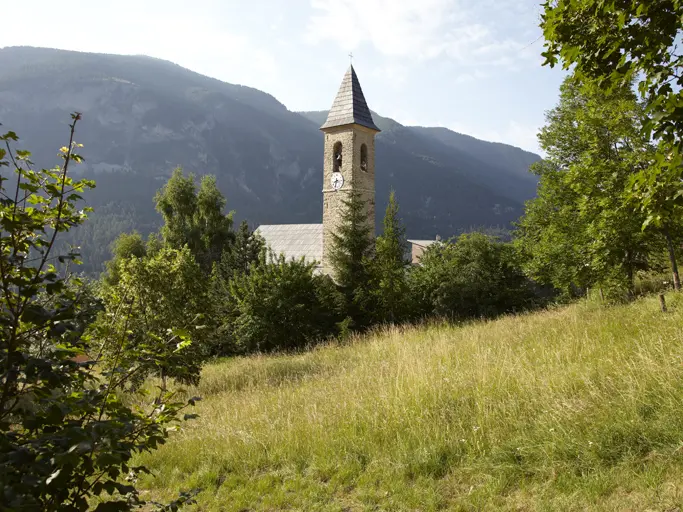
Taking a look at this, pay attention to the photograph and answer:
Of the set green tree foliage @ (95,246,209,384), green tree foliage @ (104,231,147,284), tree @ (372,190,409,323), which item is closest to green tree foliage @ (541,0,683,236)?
green tree foliage @ (95,246,209,384)

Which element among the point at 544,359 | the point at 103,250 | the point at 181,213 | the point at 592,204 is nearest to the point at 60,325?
the point at 544,359

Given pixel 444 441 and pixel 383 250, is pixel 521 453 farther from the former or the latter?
pixel 383 250

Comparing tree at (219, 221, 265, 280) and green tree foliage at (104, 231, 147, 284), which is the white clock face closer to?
tree at (219, 221, 265, 280)

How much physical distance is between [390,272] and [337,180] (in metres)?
13.0

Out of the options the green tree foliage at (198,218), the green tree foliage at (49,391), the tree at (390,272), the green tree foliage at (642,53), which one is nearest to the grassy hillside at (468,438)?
the green tree foliage at (642,53)

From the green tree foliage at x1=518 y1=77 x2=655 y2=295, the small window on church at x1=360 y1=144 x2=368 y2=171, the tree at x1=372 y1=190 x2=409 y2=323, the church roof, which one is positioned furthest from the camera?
the church roof

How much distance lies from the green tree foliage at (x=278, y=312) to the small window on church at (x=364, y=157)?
45.5 ft

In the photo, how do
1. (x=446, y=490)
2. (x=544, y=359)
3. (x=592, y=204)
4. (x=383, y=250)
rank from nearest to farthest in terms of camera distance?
(x=446, y=490) < (x=544, y=359) < (x=592, y=204) < (x=383, y=250)

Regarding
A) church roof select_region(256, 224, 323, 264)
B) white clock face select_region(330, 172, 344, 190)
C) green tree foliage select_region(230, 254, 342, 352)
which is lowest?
green tree foliage select_region(230, 254, 342, 352)

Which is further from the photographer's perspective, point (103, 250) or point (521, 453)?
point (103, 250)

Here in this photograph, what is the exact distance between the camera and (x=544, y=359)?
23.1 feet

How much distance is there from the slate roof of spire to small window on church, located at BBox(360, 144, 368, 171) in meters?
1.49

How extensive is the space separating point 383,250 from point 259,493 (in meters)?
14.8

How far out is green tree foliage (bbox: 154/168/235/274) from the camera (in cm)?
3080
